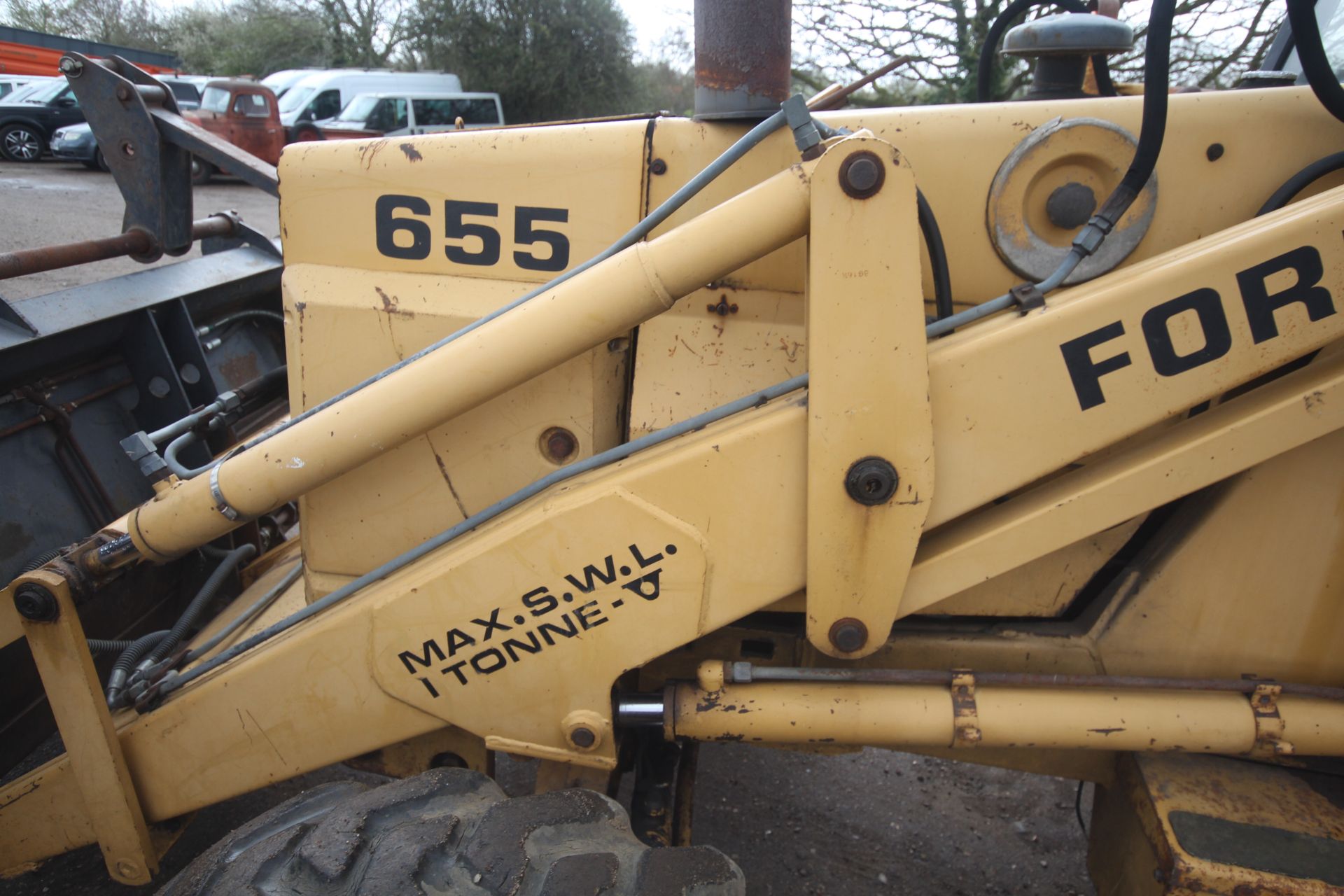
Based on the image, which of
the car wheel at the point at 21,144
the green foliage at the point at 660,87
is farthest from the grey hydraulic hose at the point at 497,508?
the green foliage at the point at 660,87

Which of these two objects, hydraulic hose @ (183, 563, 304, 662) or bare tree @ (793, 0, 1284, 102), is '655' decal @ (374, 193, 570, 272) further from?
bare tree @ (793, 0, 1284, 102)

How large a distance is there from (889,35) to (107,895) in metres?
10.3

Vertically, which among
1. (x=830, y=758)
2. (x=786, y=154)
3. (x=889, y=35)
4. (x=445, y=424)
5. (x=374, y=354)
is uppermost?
(x=889, y=35)

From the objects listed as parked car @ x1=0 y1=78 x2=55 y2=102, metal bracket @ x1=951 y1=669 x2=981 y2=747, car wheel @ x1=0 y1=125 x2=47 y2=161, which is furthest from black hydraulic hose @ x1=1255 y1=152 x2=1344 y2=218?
parked car @ x1=0 y1=78 x2=55 y2=102

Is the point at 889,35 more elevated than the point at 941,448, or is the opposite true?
the point at 889,35

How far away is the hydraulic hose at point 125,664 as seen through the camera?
1766mm

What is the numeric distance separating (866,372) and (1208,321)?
1.67 ft

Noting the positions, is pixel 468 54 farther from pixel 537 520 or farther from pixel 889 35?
pixel 537 520

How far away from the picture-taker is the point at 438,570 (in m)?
1.49

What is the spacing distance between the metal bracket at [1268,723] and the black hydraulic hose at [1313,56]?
93 centimetres

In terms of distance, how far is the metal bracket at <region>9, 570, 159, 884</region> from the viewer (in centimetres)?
161

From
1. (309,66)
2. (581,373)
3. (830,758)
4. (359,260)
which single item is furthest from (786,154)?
(309,66)

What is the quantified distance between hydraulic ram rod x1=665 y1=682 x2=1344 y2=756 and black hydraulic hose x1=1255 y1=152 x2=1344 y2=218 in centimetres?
83

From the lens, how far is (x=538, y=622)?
1.47 m
